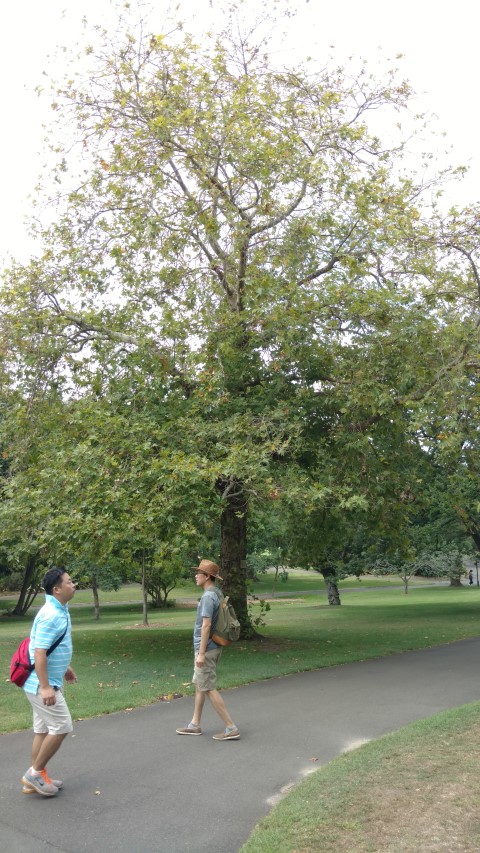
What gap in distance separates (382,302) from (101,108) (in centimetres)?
658

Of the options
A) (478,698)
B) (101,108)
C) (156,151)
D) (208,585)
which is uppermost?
(101,108)

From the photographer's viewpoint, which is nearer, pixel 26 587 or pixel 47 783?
pixel 47 783

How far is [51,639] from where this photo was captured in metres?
5.79

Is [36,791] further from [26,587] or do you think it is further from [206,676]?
[26,587]

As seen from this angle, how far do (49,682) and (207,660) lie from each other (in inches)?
77.6

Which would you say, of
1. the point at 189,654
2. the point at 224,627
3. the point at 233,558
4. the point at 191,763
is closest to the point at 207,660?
the point at 224,627

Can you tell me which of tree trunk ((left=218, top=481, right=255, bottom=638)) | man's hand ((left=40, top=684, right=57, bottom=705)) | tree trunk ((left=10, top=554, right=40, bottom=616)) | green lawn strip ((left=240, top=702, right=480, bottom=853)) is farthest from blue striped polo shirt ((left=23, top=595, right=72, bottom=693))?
tree trunk ((left=10, top=554, right=40, bottom=616))

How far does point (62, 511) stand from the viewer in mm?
12344

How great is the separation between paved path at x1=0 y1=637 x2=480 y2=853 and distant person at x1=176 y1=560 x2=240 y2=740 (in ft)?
0.50

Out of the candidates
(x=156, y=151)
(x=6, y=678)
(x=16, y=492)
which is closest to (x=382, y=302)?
(x=156, y=151)

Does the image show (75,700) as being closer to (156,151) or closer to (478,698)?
(478,698)

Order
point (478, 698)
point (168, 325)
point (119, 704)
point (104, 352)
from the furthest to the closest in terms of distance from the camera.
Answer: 1. point (104, 352)
2. point (168, 325)
3. point (478, 698)
4. point (119, 704)

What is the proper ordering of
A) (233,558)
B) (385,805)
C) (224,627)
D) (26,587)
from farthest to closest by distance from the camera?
1. (26,587)
2. (233,558)
3. (224,627)
4. (385,805)

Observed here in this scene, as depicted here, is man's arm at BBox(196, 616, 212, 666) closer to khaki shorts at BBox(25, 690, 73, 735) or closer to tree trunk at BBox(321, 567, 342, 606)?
khaki shorts at BBox(25, 690, 73, 735)
